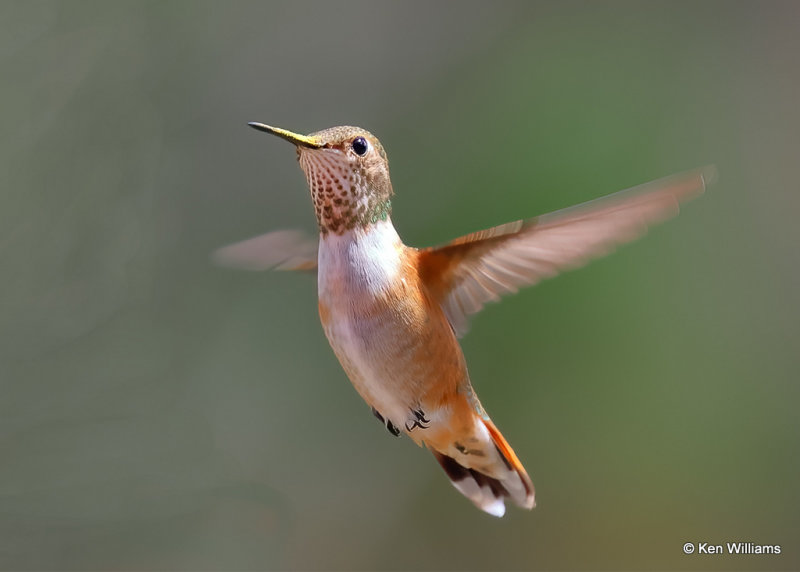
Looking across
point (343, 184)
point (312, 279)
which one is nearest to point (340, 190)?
point (343, 184)

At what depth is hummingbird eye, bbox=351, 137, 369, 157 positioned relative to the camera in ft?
3.35

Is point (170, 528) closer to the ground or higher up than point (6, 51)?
closer to the ground

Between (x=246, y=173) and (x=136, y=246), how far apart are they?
45cm

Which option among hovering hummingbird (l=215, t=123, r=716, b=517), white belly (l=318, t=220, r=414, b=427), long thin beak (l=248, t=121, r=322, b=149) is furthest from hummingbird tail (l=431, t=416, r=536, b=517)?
long thin beak (l=248, t=121, r=322, b=149)

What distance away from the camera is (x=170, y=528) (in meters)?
2.91

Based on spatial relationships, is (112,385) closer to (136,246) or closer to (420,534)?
(136,246)

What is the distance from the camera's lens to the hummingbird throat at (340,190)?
999mm

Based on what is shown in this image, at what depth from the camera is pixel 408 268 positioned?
1.10m

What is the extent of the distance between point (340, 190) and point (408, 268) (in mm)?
140

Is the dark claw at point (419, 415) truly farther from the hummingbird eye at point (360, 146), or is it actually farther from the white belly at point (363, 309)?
the hummingbird eye at point (360, 146)

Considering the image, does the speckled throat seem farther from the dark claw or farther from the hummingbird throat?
the dark claw

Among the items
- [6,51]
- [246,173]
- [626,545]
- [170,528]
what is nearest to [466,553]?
[626,545]

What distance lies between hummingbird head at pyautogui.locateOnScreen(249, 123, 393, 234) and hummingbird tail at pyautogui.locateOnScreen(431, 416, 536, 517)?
0.42 m

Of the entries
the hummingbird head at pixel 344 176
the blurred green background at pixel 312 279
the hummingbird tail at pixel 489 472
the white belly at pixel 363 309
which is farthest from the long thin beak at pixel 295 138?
the blurred green background at pixel 312 279
